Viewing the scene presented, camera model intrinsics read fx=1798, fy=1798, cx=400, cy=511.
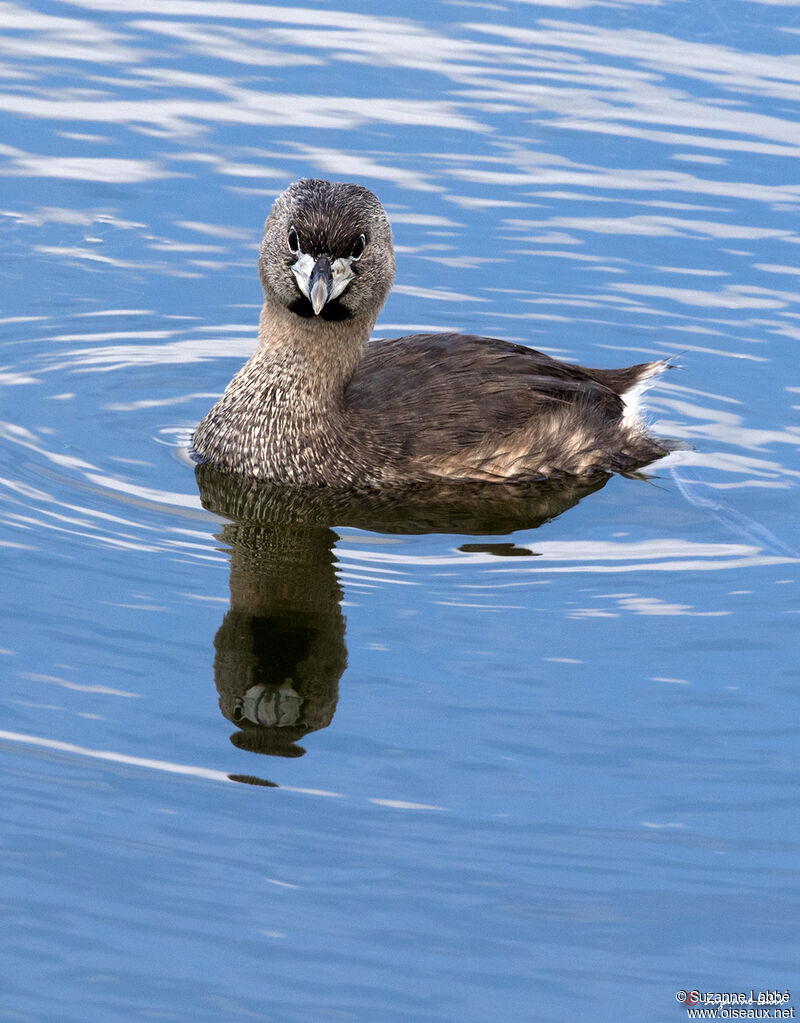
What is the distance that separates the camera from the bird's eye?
29.6 feet

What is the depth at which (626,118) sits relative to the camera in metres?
14.2

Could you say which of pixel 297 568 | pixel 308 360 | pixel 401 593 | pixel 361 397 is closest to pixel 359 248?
pixel 308 360

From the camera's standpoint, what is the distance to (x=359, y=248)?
9.05 meters

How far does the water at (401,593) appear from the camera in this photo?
223 inches

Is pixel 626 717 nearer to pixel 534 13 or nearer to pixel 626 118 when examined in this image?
pixel 626 118

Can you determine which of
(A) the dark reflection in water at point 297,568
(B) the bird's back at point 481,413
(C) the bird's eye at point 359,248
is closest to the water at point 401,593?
(A) the dark reflection in water at point 297,568

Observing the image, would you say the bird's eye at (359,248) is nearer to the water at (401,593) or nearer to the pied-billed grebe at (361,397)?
the pied-billed grebe at (361,397)

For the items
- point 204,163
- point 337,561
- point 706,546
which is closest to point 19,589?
point 337,561

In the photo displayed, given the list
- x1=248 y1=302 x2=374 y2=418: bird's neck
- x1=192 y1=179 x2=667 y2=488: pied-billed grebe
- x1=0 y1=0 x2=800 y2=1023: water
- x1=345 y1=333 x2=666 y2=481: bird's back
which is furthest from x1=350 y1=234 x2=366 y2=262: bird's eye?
x1=0 y1=0 x2=800 y2=1023: water

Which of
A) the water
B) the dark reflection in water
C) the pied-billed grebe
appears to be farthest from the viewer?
the pied-billed grebe

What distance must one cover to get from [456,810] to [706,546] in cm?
282

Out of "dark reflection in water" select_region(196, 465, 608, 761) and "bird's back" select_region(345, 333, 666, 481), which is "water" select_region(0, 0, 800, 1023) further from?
"bird's back" select_region(345, 333, 666, 481)

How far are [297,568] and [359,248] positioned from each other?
1.81 meters

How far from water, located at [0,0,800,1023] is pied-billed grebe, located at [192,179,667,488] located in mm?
419
